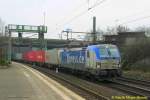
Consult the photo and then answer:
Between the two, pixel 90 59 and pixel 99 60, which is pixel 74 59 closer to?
pixel 90 59

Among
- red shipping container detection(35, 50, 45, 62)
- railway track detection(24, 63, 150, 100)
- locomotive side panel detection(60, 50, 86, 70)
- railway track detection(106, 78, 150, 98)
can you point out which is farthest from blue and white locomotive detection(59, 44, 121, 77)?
red shipping container detection(35, 50, 45, 62)

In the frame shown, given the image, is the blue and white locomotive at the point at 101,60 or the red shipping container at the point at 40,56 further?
the red shipping container at the point at 40,56

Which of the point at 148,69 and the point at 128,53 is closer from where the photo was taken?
the point at 148,69

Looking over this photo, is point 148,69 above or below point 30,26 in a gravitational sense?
below

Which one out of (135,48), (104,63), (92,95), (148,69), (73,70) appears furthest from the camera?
(135,48)

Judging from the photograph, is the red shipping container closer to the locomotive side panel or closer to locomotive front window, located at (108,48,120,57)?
the locomotive side panel

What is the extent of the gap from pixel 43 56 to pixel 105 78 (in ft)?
124

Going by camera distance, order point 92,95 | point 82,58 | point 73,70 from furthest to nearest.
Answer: point 73,70, point 82,58, point 92,95

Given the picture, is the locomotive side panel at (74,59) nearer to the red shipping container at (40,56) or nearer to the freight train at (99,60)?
the freight train at (99,60)

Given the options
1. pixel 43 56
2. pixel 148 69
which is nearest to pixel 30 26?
pixel 43 56

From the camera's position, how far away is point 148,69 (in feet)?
136

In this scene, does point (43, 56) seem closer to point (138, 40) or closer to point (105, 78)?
point (138, 40)

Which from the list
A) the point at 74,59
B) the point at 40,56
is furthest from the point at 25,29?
the point at 74,59

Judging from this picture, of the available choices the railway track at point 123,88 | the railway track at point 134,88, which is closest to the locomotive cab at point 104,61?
the railway track at point 123,88
